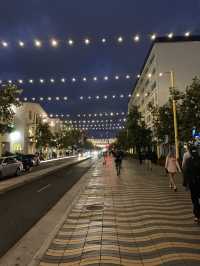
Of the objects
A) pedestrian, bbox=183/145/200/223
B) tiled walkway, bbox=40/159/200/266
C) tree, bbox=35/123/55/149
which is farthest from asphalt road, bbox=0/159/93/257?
tree, bbox=35/123/55/149

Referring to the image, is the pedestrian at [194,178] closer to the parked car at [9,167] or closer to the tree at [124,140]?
the parked car at [9,167]

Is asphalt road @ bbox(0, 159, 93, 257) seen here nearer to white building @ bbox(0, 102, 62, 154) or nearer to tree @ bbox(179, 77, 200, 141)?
tree @ bbox(179, 77, 200, 141)

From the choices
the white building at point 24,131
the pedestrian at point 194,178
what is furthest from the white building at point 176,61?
the pedestrian at point 194,178

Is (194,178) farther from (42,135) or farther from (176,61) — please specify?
(42,135)

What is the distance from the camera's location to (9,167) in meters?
27.2

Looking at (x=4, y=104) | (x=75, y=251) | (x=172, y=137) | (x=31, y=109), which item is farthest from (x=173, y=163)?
(x=31, y=109)

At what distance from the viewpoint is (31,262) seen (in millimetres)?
6156

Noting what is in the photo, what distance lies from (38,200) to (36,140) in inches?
2495

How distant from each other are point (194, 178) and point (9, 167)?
20.4 m

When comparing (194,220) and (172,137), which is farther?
(172,137)

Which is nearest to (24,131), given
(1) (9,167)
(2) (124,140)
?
(2) (124,140)

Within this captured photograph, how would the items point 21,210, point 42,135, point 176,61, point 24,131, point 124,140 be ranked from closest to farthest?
1. point 21,210
2. point 176,61
3. point 42,135
4. point 24,131
5. point 124,140

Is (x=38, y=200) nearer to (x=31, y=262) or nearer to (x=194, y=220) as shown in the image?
(x=194, y=220)

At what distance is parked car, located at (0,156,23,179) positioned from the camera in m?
26.0
